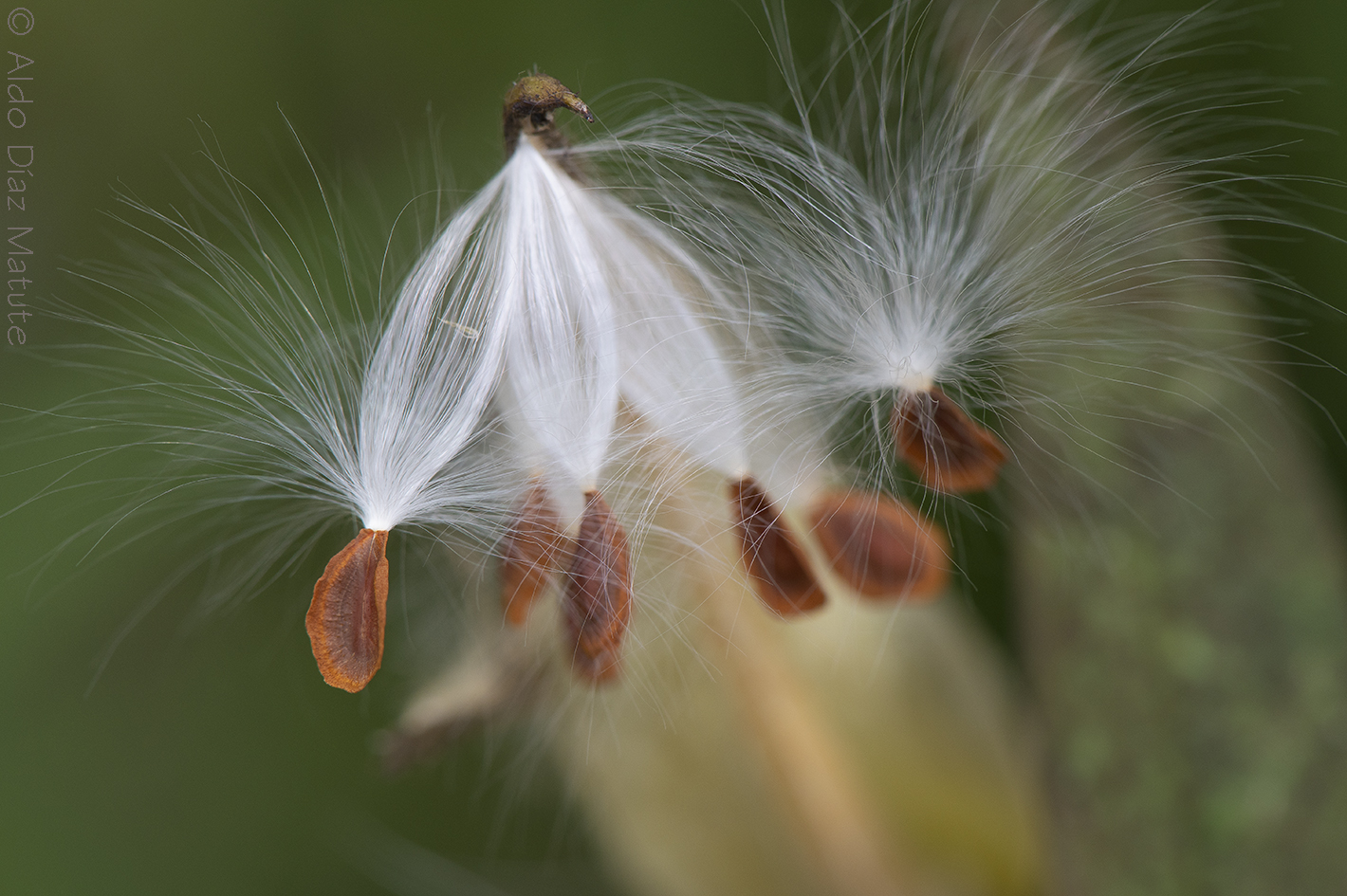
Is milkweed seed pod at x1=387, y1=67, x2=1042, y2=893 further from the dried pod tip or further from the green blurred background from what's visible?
the green blurred background

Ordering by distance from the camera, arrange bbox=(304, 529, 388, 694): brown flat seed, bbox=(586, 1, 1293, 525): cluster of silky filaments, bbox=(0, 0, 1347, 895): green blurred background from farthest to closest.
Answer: bbox=(0, 0, 1347, 895): green blurred background < bbox=(586, 1, 1293, 525): cluster of silky filaments < bbox=(304, 529, 388, 694): brown flat seed

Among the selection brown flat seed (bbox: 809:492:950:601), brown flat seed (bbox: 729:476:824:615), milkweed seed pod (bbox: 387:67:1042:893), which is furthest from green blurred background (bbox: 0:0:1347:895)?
brown flat seed (bbox: 729:476:824:615)

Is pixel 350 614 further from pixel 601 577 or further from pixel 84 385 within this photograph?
pixel 84 385

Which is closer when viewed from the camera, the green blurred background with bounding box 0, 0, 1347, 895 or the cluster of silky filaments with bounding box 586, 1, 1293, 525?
the cluster of silky filaments with bounding box 586, 1, 1293, 525

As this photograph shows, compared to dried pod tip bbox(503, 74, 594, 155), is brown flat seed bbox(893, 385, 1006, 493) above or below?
below

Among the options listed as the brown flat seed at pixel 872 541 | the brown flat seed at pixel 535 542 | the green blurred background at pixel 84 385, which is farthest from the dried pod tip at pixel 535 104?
the green blurred background at pixel 84 385

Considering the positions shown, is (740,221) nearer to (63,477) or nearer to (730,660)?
(730,660)

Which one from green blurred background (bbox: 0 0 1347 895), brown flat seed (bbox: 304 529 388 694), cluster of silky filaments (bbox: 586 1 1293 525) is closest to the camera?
brown flat seed (bbox: 304 529 388 694)
